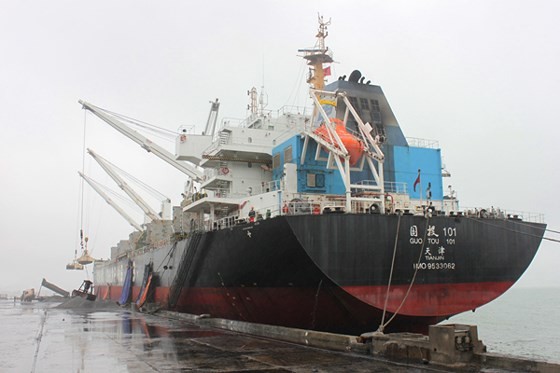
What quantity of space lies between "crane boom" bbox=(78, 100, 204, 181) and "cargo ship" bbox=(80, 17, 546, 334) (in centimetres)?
585

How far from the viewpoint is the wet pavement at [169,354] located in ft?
32.3

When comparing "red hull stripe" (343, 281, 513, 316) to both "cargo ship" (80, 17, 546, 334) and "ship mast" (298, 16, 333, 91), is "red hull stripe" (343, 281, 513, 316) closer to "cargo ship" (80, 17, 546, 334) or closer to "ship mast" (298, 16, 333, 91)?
"cargo ship" (80, 17, 546, 334)

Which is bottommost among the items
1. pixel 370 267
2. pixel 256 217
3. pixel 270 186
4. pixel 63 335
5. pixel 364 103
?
pixel 63 335

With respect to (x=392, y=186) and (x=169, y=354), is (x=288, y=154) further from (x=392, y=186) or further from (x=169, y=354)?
(x=169, y=354)

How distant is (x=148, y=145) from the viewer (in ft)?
102

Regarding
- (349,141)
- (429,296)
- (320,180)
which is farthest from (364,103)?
Answer: (429,296)

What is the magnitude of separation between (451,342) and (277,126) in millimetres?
16215

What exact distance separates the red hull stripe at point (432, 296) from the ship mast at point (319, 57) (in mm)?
11335

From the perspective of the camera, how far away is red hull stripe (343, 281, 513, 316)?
48.8 ft

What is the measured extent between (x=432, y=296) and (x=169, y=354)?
839 cm

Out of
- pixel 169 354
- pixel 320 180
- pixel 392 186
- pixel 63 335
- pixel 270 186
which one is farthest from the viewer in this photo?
pixel 270 186

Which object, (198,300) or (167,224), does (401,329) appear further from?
(167,224)

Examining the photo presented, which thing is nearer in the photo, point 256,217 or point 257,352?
point 257,352

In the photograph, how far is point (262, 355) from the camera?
11.2 meters
